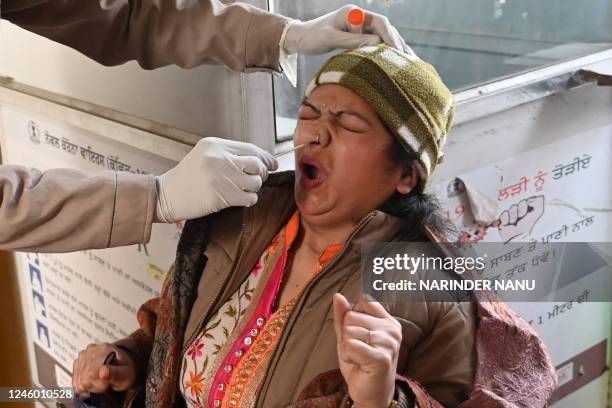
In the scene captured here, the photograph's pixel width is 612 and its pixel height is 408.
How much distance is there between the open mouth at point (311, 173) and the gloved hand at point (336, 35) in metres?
0.29

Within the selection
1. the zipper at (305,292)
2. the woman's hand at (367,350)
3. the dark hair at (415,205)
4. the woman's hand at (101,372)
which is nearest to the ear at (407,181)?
the dark hair at (415,205)

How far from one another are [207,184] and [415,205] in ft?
1.36

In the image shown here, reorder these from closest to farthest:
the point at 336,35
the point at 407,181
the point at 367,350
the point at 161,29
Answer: the point at 367,350
the point at 407,181
the point at 336,35
the point at 161,29

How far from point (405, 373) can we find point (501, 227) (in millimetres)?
1135

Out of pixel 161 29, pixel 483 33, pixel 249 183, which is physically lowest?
pixel 249 183

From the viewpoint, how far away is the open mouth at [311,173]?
4.36 ft

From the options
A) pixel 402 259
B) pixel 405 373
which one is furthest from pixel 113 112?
pixel 405 373

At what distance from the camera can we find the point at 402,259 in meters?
1.30

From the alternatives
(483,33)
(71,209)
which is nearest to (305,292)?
(71,209)

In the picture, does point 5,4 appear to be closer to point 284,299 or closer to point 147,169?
point 147,169

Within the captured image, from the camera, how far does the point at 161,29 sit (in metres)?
1.65

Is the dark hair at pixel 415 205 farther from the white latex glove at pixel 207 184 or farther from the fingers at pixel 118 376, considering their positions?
the fingers at pixel 118 376

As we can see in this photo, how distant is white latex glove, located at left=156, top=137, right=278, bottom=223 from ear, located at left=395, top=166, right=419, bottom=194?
0.93ft

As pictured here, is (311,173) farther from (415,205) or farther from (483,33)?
(483,33)
